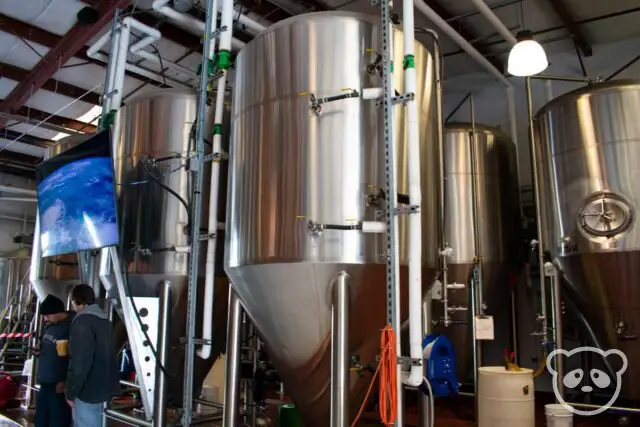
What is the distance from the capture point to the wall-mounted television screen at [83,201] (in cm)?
349

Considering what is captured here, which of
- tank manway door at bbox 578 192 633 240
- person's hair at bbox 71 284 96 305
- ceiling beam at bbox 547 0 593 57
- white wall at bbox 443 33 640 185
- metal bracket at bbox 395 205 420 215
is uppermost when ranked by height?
ceiling beam at bbox 547 0 593 57

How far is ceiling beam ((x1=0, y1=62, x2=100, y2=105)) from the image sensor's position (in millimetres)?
6316

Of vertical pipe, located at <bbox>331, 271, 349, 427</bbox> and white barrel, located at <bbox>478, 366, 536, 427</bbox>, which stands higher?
vertical pipe, located at <bbox>331, 271, 349, 427</bbox>

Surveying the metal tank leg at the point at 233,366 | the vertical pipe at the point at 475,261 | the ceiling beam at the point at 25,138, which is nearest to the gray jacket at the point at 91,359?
the metal tank leg at the point at 233,366

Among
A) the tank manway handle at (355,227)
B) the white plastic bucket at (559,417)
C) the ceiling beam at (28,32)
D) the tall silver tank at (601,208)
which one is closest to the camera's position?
the tank manway handle at (355,227)

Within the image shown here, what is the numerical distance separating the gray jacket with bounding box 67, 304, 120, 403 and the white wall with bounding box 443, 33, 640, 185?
475cm

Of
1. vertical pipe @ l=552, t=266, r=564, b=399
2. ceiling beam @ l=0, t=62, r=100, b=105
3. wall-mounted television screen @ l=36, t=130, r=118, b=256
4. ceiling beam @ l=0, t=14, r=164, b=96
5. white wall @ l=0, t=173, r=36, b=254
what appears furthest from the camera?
white wall @ l=0, t=173, r=36, b=254

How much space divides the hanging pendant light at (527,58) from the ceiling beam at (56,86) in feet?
18.7

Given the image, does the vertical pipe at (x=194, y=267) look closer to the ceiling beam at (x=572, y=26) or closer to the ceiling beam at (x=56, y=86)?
the ceiling beam at (x=572, y=26)

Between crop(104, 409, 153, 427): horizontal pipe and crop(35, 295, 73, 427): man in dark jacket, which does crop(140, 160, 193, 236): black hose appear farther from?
crop(104, 409, 153, 427): horizontal pipe

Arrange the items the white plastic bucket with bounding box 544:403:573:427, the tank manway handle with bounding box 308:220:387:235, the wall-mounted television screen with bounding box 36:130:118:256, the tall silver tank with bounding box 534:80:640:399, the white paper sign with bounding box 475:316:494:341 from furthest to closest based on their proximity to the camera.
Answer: the white paper sign with bounding box 475:316:494:341, the tall silver tank with bounding box 534:80:640:399, the wall-mounted television screen with bounding box 36:130:118:256, the white plastic bucket with bounding box 544:403:573:427, the tank manway handle with bounding box 308:220:387:235

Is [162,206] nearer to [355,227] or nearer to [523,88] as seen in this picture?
[355,227]

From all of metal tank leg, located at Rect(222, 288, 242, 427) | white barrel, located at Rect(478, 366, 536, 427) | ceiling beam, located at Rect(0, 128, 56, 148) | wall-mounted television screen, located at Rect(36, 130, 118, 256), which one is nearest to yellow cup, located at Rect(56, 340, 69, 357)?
wall-mounted television screen, located at Rect(36, 130, 118, 256)

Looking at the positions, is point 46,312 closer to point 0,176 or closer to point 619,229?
point 619,229
